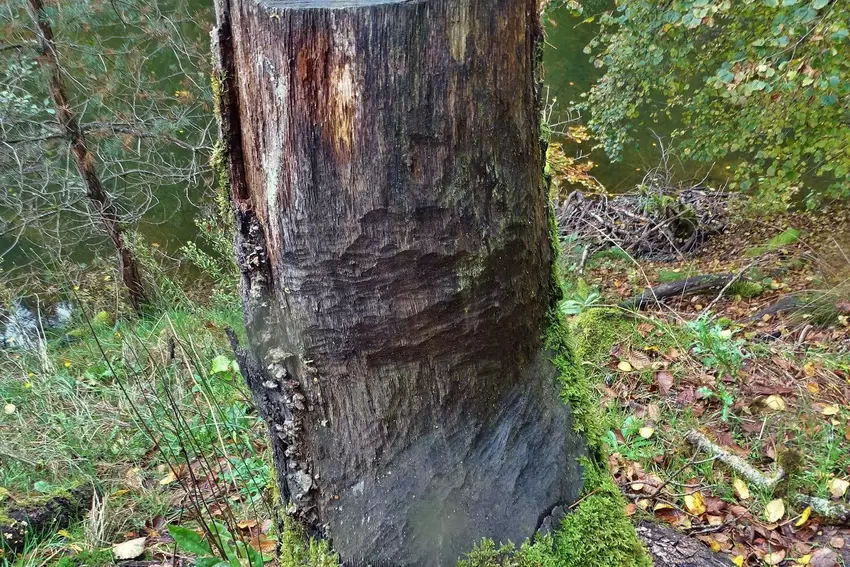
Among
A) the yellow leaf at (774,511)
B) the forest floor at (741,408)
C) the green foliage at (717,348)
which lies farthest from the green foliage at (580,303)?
the yellow leaf at (774,511)

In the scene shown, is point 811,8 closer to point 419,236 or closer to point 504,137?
point 504,137

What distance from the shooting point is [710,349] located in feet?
10.5

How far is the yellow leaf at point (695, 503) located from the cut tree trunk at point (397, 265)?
1.39 metres

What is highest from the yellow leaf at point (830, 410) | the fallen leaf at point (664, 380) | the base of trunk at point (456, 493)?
the base of trunk at point (456, 493)

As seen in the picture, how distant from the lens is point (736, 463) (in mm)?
2328

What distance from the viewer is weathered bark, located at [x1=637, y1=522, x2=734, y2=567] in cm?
171

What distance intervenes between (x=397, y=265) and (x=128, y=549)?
1.88 m

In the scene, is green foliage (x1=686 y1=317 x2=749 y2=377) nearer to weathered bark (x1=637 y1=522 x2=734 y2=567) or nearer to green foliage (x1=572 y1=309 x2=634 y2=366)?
green foliage (x1=572 y1=309 x2=634 y2=366)

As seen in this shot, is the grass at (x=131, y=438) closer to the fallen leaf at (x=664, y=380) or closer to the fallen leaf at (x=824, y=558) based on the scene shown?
the fallen leaf at (x=824, y=558)

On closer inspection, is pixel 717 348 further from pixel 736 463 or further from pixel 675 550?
pixel 675 550

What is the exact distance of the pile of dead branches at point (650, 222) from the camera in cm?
693

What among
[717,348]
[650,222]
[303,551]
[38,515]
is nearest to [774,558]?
[717,348]

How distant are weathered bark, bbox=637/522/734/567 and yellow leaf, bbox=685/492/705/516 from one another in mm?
310

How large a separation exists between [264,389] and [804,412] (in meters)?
2.85
